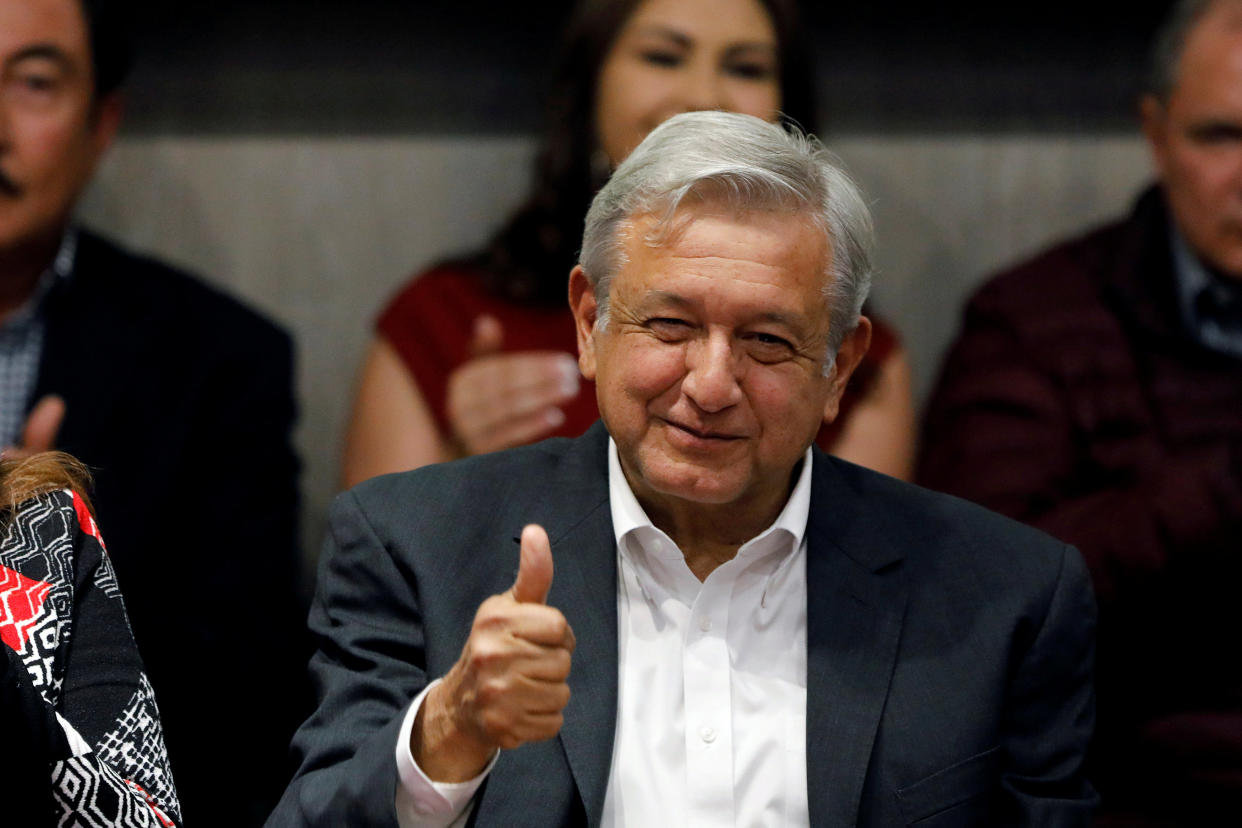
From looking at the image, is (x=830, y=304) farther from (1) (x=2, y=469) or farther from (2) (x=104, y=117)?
(2) (x=104, y=117)

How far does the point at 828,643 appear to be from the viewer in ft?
4.57

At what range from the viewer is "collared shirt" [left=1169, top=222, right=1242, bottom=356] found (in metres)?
2.18

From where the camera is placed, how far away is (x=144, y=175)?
266 centimetres

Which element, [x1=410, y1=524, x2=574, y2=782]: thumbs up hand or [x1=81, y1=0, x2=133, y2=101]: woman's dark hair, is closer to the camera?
[x1=410, y1=524, x2=574, y2=782]: thumbs up hand

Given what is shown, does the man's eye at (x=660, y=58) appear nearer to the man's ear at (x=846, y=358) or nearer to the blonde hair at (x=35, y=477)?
the man's ear at (x=846, y=358)

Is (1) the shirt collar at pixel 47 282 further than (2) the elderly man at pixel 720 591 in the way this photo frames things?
Yes

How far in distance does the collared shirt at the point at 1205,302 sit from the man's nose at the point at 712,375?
43.6 inches

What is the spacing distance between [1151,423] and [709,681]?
1.02 meters

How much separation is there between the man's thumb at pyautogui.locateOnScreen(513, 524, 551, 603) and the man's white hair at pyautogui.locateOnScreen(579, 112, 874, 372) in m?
0.32

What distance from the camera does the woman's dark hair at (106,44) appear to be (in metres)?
2.12

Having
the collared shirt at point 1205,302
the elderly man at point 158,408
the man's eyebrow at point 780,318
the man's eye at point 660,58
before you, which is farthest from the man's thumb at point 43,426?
the collared shirt at point 1205,302

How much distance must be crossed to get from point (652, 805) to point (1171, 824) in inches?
33.6

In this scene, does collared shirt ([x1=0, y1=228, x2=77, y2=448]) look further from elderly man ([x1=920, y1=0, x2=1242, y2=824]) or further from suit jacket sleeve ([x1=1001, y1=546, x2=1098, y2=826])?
suit jacket sleeve ([x1=1001, y1=546, x2=1098, y2=826])

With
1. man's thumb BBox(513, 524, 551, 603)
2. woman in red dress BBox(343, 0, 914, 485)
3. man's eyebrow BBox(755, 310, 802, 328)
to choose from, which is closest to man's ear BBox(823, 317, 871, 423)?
man's eyebrow BBox(755, 310, 802, 328)
